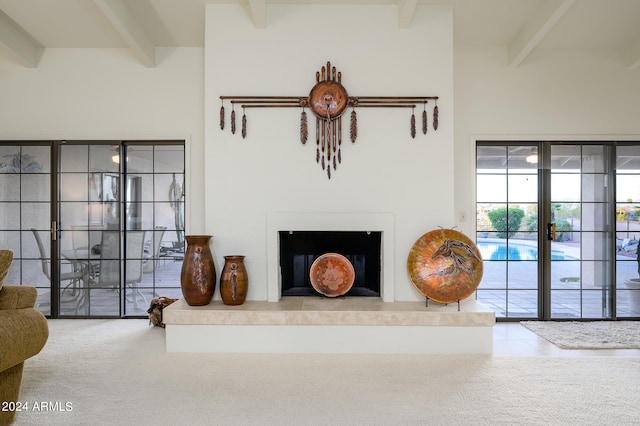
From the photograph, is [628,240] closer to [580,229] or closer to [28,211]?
[580,229]

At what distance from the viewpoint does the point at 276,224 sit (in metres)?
3.52

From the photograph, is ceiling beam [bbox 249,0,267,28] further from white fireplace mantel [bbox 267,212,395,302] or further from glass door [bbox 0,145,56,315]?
glass door [bbox 0,145,56,315]

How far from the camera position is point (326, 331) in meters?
3.18

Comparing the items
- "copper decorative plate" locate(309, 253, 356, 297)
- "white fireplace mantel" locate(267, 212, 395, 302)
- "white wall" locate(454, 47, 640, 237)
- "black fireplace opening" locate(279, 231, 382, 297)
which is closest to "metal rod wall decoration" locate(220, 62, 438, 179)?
"white fireplace mantel" locate(267, 212, 395, 302)

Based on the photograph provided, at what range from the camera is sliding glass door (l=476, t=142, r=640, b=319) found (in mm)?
4250

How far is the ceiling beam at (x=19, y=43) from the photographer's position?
3.70 metres

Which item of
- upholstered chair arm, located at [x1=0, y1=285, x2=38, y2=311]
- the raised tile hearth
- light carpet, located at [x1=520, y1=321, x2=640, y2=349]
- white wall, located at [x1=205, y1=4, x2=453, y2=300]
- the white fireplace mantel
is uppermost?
white wall, located at [x1=205, y1=4, x2=453, y2=300]

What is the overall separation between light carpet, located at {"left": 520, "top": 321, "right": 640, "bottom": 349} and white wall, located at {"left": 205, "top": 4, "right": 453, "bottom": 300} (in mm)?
1423

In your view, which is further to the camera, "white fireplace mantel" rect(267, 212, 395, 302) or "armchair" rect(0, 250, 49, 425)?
"white fireplace mantel" rect(267, 212, 395, 302)

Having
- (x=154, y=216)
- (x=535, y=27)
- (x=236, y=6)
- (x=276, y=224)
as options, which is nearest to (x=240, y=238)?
(x=276, y=224)

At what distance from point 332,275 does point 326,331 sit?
526mm

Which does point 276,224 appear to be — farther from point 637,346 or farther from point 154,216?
point 637,346

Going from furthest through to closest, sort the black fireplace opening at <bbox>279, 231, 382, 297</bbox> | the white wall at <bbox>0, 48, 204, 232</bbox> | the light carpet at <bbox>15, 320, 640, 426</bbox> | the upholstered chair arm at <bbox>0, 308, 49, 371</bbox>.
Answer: the white wall at <bbox>0, 48, 204, 232</bbox>
the black fireplace opening at <bbox>279, 231, 382, 297</bbox>
the light carpet at <bbox>15, 320, 640, 426</bbox>
the upholstered chair arm at <bbox>0, 308, 49, 371</bbox>

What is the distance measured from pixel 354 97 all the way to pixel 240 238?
160 centimetres
